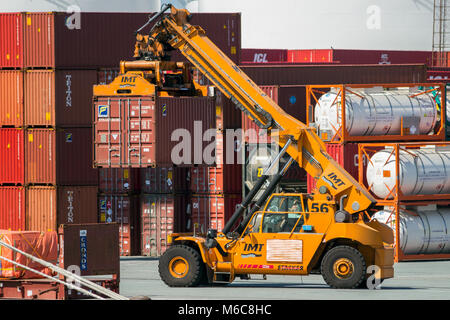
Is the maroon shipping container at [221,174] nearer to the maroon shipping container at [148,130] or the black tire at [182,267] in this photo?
the maroon shipping container at [148,130]

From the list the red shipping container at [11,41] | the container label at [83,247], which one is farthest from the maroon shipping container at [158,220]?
the container label at [83,247]

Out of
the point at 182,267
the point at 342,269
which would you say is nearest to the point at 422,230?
the point at 342,269

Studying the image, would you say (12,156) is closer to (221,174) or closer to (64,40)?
(64,40)

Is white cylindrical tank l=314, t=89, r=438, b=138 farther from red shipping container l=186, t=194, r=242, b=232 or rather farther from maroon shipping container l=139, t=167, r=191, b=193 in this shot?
maroon shipping container l=139, t=167, r=191, b=193

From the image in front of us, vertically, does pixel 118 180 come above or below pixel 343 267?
above

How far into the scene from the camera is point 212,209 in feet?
109

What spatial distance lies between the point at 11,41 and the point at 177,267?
52.2 ft

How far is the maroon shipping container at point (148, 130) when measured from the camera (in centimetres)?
3075

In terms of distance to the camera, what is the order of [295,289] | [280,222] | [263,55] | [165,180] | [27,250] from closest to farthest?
[27,250] → [280,222] → [295,289] → [165,180] → [263,55]

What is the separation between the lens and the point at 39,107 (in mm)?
33750

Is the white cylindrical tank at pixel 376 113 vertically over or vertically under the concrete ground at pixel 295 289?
over

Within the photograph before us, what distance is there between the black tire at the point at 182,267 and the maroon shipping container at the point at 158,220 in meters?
11.5
